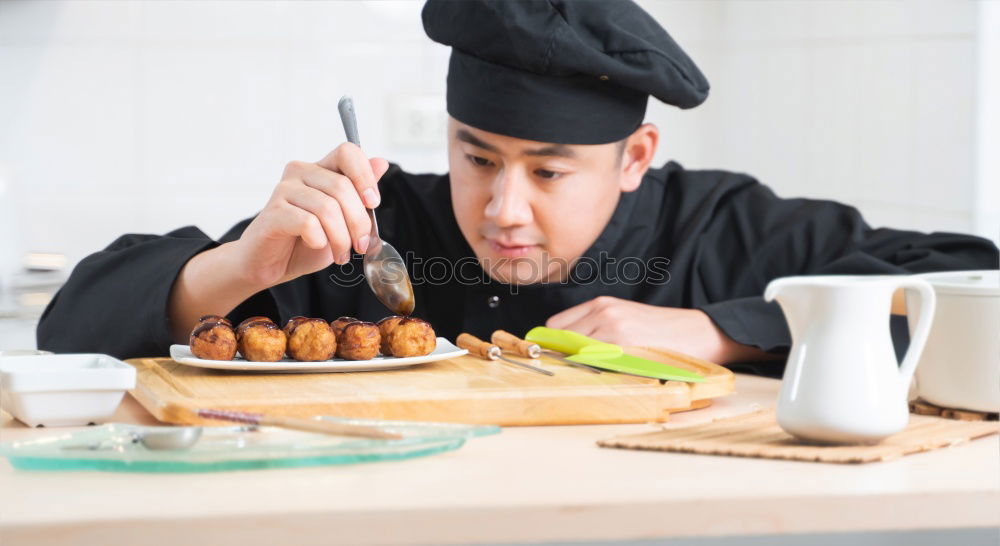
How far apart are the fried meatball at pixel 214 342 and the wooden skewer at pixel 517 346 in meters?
0.30

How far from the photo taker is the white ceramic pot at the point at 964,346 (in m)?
0.85

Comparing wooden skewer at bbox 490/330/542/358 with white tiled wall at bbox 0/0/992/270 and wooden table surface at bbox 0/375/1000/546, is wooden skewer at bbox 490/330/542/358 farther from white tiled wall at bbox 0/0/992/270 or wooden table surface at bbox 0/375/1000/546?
white tiled wall at bbox 0/0/992/270

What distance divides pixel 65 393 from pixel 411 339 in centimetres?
34

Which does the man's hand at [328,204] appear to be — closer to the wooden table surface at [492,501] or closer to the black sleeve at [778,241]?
the wooden table surface at [492,501]

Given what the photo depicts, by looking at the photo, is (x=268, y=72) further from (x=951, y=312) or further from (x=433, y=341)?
(x=951, y=312)

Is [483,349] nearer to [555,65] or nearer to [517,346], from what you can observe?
[517,346]

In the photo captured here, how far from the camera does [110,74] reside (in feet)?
7.44

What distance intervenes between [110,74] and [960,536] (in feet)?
6.31

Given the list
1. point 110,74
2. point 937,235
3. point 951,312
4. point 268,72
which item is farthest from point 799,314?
point 110,74

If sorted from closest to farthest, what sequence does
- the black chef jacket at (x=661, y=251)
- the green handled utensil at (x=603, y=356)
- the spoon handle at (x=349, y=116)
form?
the green handled utensil at (x=603, y=356) → the spoon handle at (x=349, y=116) → the black chef jacket at (x=661, y=251)

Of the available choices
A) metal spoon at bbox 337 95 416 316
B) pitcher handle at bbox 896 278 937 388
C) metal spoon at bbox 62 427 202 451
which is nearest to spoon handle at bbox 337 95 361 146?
metal spoon at bbox 337 95 416 316

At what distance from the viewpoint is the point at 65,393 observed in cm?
83

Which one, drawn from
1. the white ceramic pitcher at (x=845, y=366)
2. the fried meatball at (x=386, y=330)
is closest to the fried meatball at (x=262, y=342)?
the fried meatball at (x=386, y=330)

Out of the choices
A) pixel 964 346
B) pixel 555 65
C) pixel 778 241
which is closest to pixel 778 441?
pixel 964 346
